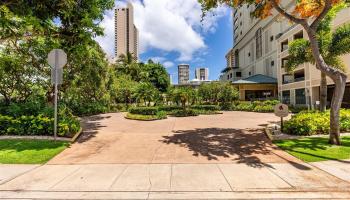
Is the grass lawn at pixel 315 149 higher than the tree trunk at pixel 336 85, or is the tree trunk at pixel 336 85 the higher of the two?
the tree trunk at pixel 336 85

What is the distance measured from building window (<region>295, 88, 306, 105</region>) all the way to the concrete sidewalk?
96.6 feet

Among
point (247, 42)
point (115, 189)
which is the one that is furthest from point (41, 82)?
point (247, 42)

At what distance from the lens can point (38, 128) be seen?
11297 millimetres

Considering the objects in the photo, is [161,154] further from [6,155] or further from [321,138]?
[321,138]

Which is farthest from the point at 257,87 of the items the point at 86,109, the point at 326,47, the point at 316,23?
the point at 316,23

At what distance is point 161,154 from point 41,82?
1589cm

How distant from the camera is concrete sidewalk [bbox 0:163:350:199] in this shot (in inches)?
219

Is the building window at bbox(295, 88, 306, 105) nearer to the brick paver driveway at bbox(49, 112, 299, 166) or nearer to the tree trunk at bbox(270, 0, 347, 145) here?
the brick paver driveway at bbox(49, 112, 299, 166)

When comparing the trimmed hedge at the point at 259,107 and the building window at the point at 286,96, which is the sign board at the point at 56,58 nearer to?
the trimmed hedge at the point at 259,107

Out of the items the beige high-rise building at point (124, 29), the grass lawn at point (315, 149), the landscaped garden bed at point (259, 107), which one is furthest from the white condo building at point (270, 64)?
the beige high-rise building at point (124, 29)

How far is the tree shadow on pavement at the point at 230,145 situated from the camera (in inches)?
348

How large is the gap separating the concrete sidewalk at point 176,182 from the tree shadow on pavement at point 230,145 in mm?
956

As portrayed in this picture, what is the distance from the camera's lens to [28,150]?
30.9ft

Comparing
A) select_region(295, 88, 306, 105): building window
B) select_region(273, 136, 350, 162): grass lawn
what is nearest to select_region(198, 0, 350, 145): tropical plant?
select_region(273, 136, 350, 162): grass lawn
